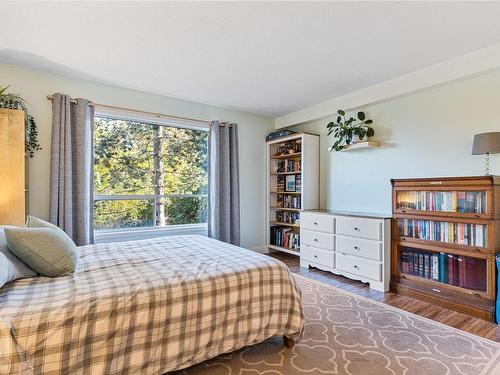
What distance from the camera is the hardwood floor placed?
2.22 m

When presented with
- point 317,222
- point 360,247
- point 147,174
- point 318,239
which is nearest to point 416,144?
point 360,247

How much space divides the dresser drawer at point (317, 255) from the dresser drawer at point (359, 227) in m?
0.37

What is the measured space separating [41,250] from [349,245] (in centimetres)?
299

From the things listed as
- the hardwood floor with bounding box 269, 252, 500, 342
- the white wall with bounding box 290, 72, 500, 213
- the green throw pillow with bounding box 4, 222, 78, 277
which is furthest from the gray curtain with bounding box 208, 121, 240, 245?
the green throw pillow with bounding box 4, 222, 78, 277

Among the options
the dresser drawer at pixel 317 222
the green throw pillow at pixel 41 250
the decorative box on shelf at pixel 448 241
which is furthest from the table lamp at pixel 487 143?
the green throw pillow at pixel 41 250

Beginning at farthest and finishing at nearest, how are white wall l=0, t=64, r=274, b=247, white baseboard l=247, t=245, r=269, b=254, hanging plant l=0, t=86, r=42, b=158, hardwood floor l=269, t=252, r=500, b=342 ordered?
1. white baseboard l=247, t=245, r=269, b=254
2. white wall l=0, t=64, r=274, b=247
3. hanging plant l=0, t=86, r=42, b=158
4. hardwood floor l=269, t=252, r=500, b=342

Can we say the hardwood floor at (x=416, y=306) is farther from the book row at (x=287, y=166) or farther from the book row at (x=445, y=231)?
the book row at (x=287, y=166)

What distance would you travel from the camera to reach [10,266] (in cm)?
156

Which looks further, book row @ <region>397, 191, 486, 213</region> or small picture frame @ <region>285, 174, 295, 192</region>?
small picture frame @ <region>285, 174, 295, 192</region>

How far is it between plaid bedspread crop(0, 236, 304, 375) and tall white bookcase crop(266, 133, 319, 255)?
2.37 metres

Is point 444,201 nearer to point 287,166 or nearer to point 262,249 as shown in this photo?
point 287,166

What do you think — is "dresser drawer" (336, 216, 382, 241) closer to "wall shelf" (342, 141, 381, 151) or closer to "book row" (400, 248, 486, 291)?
"book row" (400, 248, 486, 291)

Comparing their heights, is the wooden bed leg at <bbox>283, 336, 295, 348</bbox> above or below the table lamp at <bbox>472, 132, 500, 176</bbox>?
below

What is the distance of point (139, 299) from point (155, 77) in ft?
8.49
